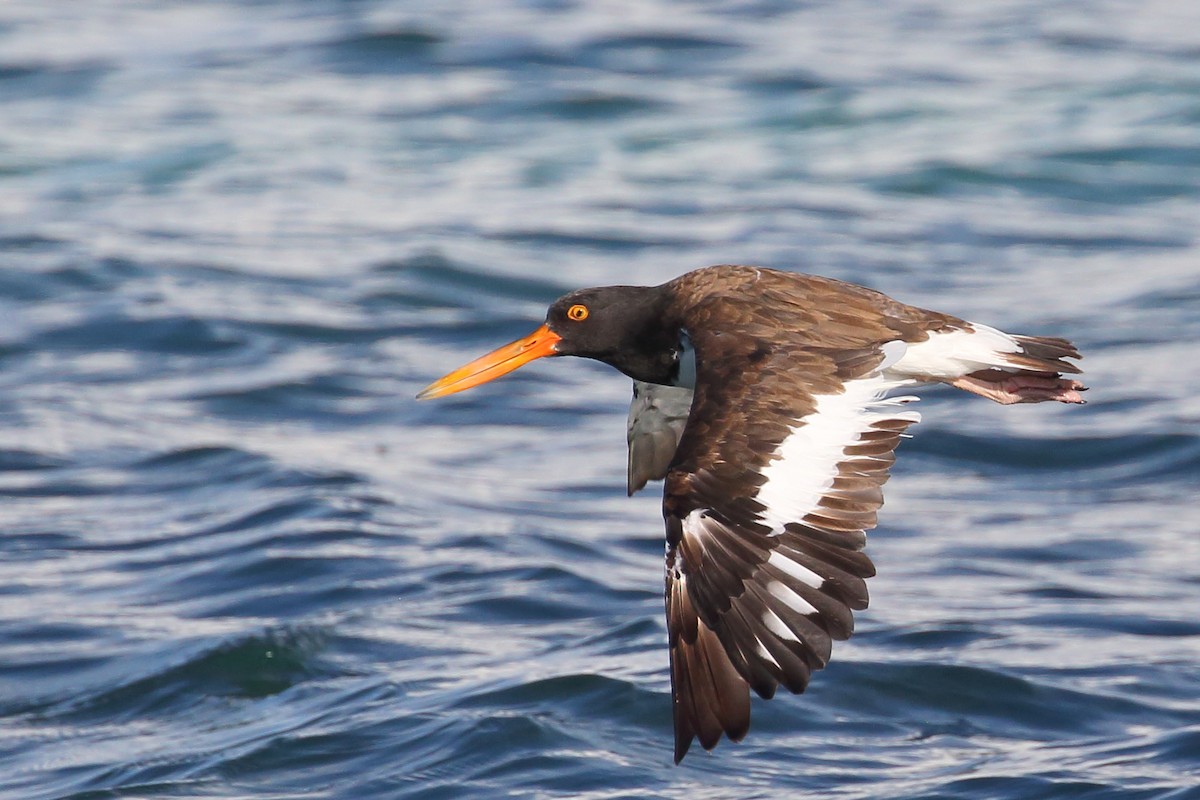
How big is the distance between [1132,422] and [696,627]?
6.08m

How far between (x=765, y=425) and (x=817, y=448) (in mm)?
188

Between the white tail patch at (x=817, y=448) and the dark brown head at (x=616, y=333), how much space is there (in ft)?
3.17

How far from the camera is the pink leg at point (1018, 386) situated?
655 centimetres

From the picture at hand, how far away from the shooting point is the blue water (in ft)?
24.6

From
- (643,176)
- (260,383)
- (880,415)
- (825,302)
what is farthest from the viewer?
(643,176)

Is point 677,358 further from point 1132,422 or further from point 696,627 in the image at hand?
point 1132,422

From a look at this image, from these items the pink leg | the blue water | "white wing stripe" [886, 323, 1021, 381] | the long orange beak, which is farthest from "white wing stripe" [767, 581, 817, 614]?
the long orange beak

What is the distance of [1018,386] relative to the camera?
21.6 ft

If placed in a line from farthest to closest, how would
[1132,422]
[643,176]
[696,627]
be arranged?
[643,176]
[1132,422]
[696,627]

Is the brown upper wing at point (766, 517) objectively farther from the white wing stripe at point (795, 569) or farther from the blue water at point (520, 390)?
the blue water at point (520, 390)

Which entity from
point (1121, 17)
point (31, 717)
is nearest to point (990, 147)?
point (1121, 17)

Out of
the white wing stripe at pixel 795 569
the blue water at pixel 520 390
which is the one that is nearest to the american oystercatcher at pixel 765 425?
the white wing stripe at pixel 795 569

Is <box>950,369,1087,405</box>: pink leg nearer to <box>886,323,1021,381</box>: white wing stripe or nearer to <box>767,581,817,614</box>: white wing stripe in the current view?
<box>886,323,1021,381</box>: white wing stripe

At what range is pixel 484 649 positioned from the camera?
820cm
